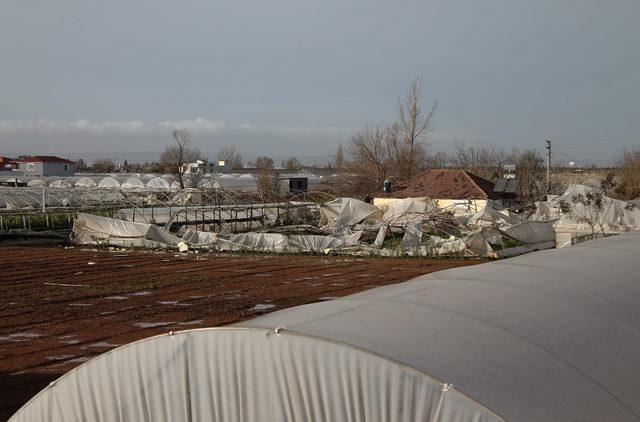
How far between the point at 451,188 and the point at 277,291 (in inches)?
819

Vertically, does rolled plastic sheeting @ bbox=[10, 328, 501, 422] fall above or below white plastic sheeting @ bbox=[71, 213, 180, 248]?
above

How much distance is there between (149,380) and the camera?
425cm

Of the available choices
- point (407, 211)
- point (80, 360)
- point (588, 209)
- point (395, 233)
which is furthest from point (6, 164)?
point (80, 360)

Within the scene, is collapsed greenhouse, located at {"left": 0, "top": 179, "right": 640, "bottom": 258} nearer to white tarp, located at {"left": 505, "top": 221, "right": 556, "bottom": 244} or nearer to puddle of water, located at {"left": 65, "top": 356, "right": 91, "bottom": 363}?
white tarp, located at {"left": 505, "top": 221, "right": 556, "bottom": 244}

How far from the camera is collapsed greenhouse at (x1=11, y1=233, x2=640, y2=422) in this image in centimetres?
349

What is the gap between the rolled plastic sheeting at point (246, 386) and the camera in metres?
3.46

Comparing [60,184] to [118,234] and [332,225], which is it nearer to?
[118,234]

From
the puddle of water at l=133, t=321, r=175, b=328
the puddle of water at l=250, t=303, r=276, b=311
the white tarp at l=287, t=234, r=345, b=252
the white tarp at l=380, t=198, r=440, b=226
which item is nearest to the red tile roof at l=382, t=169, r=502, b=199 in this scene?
the white tarp at l=380, t=198, r=440, b=226

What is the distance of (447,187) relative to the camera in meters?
34.8

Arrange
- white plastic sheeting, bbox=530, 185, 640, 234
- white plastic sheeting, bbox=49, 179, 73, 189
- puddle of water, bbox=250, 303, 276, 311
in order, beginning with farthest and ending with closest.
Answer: white plastic sheeting, bbox=49, 179, 73, 189 < white plastic sheeting, bbox=530, 185, 640, 234 < puddle of water, bbox=250, 303, 276, 311

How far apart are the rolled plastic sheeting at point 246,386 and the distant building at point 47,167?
67.2m

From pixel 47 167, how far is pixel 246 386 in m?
72.6

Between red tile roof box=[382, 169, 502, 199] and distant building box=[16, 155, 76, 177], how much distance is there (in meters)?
44.4

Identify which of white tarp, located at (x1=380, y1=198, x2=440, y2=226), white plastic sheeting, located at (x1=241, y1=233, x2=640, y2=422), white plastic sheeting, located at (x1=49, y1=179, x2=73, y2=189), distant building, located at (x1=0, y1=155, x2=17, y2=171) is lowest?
white tarp, located at (x1=380, y1=198, x2=440, y2=226)
